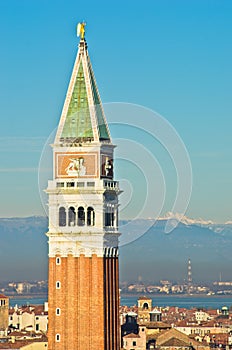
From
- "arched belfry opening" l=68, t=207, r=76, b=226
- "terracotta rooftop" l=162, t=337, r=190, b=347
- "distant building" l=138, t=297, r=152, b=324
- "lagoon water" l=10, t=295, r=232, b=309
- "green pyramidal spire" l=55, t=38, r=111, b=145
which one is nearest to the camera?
"arched belfry opening" l=68, t=207, r=76, b=226

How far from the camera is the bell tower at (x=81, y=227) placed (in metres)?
36.5

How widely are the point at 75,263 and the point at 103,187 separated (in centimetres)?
215

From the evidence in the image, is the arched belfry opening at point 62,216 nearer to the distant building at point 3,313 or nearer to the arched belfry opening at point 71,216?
the arched belfry opening at point 71,216

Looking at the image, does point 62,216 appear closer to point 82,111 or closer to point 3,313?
point 82,111

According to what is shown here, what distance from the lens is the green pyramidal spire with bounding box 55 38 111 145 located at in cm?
3694

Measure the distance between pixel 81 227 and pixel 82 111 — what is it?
3.16m

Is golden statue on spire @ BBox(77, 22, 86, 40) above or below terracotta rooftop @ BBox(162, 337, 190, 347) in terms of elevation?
above

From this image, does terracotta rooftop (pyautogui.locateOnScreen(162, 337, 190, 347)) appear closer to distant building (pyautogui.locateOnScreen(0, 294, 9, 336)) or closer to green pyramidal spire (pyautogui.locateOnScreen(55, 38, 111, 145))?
distant building (pyautogui.locateOnScreen(0, 294, 9, 336))

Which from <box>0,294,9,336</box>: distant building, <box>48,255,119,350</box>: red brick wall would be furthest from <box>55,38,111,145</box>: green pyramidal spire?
<box>0,294,9,336</box>: distant building

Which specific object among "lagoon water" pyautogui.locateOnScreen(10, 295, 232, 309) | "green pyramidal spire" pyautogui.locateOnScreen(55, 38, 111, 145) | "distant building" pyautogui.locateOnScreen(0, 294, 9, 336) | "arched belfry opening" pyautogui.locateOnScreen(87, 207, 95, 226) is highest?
"lagoon water" pyautogui.locateOnScreen(10, 295, 232, 309)

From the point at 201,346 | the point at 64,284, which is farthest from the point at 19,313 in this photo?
the point at 64,284

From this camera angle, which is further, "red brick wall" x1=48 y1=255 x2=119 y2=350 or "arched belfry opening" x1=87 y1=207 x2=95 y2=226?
"red brick wall" x1=48 y1=255 x2=119 y2=350

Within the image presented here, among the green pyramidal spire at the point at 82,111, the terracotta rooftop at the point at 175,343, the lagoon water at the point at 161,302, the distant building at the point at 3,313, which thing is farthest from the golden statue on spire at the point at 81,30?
the lagoon water at the point at 161,302

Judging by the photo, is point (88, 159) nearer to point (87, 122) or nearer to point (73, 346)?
point (87, 122)
